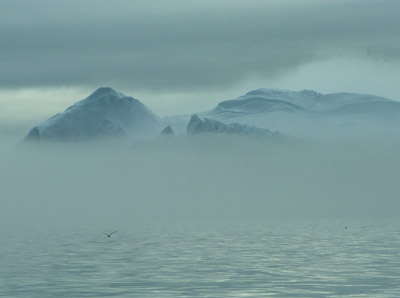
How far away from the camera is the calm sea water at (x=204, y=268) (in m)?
49.7

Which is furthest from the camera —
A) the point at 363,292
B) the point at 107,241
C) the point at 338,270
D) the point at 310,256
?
the point at 107,241

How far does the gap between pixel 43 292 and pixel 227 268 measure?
48.3ft

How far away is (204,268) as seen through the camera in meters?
60.6

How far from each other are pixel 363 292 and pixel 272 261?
17087mm

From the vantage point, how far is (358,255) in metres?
70.4

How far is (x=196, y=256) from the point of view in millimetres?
70312

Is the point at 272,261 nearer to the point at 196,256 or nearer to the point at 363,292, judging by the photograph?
the point at 196,256

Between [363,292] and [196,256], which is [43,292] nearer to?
[363,292]

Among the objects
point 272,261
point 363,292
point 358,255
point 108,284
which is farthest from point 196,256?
point 363,292

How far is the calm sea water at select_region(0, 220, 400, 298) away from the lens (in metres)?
Result: 49.7

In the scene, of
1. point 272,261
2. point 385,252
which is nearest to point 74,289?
point 272,261

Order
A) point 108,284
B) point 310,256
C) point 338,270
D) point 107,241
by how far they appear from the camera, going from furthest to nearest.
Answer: point 107,241 → point 310,256 → point 338,270 → point 108,284

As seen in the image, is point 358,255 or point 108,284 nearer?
point 108,284

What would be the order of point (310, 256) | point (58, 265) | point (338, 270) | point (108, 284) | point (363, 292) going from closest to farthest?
point (363, 292)
point (108, 284)
point (338, 270)
point (58, 265)
point (310, 256)
